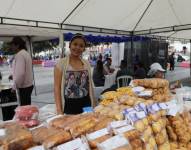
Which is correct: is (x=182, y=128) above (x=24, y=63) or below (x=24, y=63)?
below

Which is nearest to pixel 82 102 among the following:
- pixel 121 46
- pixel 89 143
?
pixel 89 143

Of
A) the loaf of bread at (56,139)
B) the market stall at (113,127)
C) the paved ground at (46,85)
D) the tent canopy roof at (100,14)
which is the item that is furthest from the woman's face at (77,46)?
the paved ground at (46,85)

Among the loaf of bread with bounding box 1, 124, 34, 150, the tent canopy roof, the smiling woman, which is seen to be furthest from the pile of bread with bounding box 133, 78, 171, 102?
the tent canopy roof

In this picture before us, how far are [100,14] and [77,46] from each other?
2774 millimetres

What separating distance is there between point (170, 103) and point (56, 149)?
1.04 metres

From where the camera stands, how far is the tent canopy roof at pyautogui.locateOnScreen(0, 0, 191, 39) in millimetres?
3961

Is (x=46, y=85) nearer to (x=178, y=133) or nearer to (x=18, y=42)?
(x=18, y=42)

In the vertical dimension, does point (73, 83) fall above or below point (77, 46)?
below

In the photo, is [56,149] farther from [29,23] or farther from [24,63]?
[29,23]

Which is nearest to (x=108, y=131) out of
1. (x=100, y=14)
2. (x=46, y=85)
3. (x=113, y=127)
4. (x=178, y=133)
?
(x=113, y=127)

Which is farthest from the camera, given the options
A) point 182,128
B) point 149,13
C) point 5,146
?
point 149,13

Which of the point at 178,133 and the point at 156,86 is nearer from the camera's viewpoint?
the point at 178,133

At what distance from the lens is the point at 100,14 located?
4926mm

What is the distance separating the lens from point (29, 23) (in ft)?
14.0
